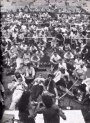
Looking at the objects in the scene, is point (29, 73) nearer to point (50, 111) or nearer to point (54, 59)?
point (54, 59)

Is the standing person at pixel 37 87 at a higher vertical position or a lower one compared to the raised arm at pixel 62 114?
higher

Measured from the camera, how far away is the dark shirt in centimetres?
299

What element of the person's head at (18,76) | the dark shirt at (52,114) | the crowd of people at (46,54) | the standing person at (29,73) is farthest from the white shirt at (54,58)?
the dark shirt at (52,114)

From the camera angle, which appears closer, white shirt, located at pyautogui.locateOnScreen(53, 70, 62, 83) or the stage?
the stage

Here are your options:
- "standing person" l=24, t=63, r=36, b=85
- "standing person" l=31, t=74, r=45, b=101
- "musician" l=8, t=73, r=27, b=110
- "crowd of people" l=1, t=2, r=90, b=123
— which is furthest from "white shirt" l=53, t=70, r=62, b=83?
"musician" l=8, t=73, r=27, b=110

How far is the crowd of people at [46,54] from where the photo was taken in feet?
10.4

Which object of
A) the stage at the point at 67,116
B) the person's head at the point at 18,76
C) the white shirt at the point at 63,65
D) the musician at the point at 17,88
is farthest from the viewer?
the white shirt at the point at 63,65

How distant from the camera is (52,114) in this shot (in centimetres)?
301

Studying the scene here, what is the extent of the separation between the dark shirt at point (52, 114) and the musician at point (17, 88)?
1.04ft

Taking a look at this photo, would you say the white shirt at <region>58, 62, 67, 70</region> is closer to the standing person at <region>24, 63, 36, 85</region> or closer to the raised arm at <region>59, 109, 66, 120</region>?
the standing person at <region>24, 63, 36, 85</region>

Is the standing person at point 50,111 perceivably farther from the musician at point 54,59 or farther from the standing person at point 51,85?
the musician at point 54,59

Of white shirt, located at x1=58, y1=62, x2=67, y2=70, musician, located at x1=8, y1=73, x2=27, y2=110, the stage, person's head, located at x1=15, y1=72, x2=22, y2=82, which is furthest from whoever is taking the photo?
white shirt, located at x1=58, y1=62, x2=67, y2=70

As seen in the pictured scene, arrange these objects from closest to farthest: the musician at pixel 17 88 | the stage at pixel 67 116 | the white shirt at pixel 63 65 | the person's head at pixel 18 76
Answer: the stage at pixel 67 116 → the musician at pixel 17 88 → the person's head at pixel 18 76 → the white shirt at pixel 63 65

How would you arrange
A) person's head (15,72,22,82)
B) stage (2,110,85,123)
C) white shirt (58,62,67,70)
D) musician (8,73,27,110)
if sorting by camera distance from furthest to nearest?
1. white shirt (58,62,67,70)
2. person's head (15,72,22,82)
3. musician (8,73,27,110)
4. stage (2,110,85,123)
